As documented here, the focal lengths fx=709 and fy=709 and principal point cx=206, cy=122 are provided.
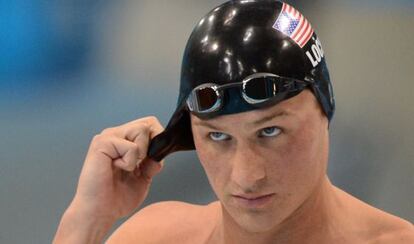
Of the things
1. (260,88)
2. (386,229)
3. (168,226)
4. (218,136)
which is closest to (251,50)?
(260,88)

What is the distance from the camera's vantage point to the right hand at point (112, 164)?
1.63 metres

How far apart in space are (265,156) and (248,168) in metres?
0.04

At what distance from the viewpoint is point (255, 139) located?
1356mm

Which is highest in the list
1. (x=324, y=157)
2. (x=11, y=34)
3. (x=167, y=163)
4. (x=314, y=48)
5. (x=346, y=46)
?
(x=314, y=48)

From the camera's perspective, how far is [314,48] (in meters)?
1.45

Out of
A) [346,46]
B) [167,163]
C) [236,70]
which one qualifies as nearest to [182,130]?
[236,70]

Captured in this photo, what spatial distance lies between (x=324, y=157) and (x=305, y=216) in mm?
154

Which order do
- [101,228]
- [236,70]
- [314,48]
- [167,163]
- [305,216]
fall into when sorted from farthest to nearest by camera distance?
1. [167,163]
2. [101,228]
3. [305,216]
4. [314,48]
5. [236,70]

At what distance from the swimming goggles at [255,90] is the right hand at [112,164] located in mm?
297

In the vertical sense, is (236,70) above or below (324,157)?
above

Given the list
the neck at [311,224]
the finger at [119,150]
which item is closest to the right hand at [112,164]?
the finger at [119,150]

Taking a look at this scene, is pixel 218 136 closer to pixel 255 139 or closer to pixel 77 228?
pixel 255 139

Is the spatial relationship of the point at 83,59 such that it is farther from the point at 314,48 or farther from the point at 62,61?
the point at 314,48

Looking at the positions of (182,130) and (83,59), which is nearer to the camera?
(182,130)
